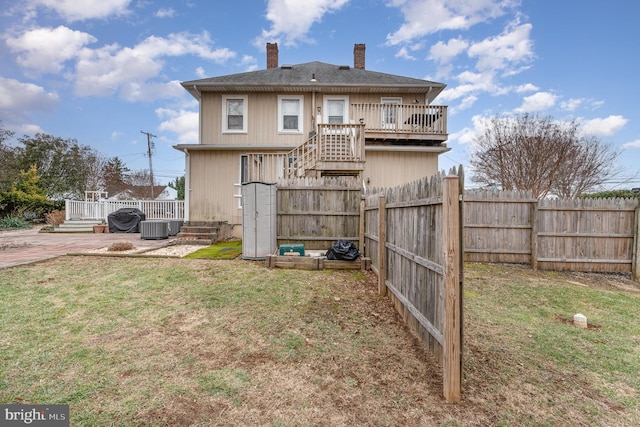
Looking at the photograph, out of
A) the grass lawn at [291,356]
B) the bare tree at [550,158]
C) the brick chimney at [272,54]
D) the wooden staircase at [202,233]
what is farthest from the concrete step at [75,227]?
the bare tree at [550,158]

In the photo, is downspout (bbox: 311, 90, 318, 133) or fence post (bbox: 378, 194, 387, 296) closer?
fence post (bbox: 378, 194, 387, 296)

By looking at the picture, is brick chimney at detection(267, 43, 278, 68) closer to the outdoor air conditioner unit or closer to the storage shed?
the outdoor air conditioner unit

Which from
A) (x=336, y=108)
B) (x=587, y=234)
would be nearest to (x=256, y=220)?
(x=336, y=108)

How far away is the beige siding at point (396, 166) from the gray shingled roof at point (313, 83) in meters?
2.96

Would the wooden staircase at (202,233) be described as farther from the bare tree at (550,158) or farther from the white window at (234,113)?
the bare tree at (550,158)

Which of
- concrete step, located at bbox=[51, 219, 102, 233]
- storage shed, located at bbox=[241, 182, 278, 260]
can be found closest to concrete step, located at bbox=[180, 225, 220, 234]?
storage shed, located at bbox=[241, 182, 278, 260]

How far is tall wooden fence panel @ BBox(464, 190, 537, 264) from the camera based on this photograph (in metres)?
7.63

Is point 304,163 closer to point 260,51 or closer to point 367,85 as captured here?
point 367,85

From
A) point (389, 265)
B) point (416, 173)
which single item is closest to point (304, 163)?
point (416, 173)

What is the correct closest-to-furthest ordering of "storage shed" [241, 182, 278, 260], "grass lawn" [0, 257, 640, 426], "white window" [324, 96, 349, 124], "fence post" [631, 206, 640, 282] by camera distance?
"grass lawn" [0, 257, 640, 426]
"fence post" [631, 206, 640, 282]
"storage shed" [241, 182, 278, 260]
"white window" [324, 96, 349, 124]

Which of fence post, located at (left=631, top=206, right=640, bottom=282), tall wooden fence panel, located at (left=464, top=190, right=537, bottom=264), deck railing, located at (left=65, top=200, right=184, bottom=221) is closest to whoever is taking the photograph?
fence post, located at (left=631, top=206, right=640, bottom=282)

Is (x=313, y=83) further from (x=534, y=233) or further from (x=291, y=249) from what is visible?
(x=534, y=233)

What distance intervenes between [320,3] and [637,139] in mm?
18772

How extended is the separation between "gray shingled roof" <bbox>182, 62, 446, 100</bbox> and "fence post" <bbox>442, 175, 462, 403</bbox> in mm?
11211
